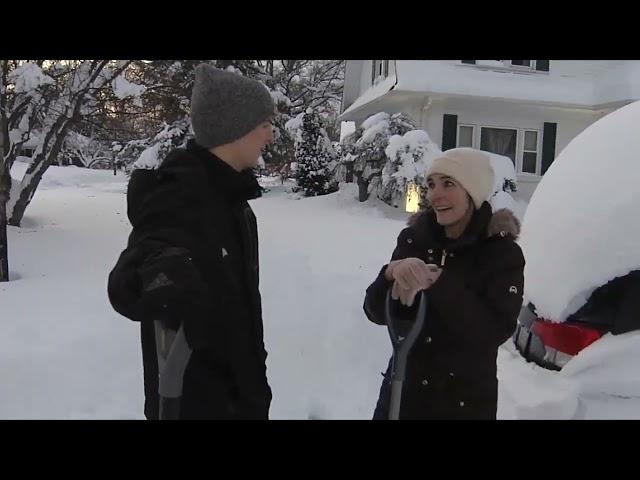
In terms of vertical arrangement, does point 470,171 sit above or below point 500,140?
above

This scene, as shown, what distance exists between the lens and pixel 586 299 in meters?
2.63

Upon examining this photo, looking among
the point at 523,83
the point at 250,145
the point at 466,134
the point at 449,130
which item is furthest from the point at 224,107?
the point at 523,83

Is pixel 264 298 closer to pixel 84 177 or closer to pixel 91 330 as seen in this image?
pixel 91 330

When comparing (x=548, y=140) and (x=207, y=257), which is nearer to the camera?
(x=207, y=257)

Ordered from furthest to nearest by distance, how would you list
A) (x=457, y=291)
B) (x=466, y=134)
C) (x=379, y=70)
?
→ (x=379, y=70)
(x=466, y=134)
(x=457, y=291)

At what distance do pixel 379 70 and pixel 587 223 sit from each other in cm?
1717

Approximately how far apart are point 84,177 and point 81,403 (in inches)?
1061

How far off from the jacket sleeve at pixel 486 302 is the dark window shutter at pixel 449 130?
15196mm

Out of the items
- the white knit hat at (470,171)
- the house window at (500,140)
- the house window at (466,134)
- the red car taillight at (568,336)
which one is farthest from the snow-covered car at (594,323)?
the house window at (500,140)

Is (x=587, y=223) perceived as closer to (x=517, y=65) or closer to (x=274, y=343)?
(x=274, y=343)

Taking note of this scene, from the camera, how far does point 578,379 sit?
256 cm

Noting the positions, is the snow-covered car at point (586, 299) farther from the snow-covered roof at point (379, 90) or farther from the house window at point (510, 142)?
the house window at point (510, 142)

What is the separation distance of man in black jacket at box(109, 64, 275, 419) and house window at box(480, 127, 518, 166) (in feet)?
54.3

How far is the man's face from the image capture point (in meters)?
1.87
